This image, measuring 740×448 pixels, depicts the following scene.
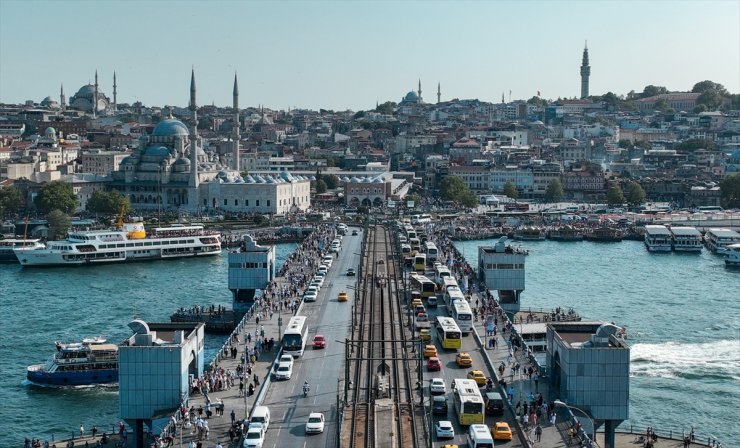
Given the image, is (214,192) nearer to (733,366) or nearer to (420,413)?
(733,366)

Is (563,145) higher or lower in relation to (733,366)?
higher

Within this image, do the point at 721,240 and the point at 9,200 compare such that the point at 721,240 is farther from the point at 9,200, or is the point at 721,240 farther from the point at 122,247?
the point at 9,200

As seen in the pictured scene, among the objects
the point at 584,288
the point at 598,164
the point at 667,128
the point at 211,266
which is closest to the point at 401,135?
the point at 598,164

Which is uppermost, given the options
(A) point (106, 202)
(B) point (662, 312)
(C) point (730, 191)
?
(C) point (730, 191)

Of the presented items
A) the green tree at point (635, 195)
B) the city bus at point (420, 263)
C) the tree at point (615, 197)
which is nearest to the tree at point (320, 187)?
the tree at point (615, 197)

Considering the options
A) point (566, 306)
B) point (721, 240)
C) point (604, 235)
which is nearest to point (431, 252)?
point (566, 306)

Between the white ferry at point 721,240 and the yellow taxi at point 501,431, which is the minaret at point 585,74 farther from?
the yellow taxi at point 501,431

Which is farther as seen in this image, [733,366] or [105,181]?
[105,181]
